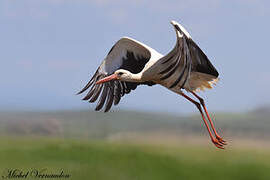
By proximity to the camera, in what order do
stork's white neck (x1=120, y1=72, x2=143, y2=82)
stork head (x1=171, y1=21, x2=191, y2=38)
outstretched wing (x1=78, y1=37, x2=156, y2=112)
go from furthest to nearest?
outstretched wing (x1=78, y1=37, x2=156, y2=112), stork's white neck (x1=120, y1=72, x2=143, y2=82), stork head (x1=171, y1=21, x2=191, y2=38)

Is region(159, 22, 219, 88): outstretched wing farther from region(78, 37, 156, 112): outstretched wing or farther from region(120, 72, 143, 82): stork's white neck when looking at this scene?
region(78, 37, 156, 112): outstretched wing

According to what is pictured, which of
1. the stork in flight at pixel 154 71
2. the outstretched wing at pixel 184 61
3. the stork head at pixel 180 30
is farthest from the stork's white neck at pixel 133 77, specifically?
the stork head at pixel 180 30

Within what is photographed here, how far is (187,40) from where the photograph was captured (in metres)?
8.02

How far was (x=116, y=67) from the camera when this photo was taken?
1089 cm

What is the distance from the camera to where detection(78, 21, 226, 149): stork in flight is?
26.7 ft

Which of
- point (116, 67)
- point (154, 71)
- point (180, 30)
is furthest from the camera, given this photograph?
point (116, 67)

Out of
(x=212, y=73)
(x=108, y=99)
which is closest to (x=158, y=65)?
(x=212, y=73)

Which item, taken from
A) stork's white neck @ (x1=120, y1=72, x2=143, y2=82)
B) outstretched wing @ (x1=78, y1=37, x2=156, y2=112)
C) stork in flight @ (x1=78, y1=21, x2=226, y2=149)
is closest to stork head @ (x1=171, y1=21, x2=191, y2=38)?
stork in flight @ (x1=78, y1=21, x2=226, y2=149)

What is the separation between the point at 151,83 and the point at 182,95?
679 millimetres

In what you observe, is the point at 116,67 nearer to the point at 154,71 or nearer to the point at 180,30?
the point at 154,71

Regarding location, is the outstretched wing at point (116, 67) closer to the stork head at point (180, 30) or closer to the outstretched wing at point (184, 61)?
the outstretched wing at point (184, 61)

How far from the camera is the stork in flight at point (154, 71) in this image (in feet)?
26.7

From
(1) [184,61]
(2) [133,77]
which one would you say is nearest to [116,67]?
(2) [133,77]

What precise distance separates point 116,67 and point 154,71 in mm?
1740
